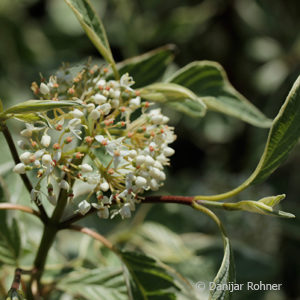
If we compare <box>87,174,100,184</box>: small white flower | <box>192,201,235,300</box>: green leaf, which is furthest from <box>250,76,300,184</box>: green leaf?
<box>87,174,100,184</box>: small white flower

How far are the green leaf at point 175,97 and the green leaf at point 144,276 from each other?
1.14 feet

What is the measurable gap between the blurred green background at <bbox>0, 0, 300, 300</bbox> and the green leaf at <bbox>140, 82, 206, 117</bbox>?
924mm

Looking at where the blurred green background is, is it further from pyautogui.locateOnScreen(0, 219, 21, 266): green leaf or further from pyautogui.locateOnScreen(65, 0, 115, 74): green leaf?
pyautogui.locateOnScreen(65, 0, 115, 74): green leaf

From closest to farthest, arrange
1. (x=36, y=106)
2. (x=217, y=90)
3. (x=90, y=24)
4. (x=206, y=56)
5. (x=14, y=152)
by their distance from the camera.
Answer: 1. (x=36, y=106)
2. (x=14, y=152)
3. (x=90, y=24)
4. (x=217, y=90)
5. (x=206, y=56)

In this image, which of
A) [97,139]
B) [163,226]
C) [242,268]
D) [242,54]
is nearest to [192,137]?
[242,54]

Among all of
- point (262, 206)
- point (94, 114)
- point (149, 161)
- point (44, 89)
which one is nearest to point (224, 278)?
point (262, 206)

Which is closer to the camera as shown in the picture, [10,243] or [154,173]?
[154,173]

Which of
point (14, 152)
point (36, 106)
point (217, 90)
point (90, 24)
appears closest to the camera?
point (36, 106)

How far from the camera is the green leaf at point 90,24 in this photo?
35.5 inches

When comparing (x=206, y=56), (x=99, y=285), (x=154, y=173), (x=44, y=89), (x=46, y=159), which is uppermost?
(x=44, y=89)

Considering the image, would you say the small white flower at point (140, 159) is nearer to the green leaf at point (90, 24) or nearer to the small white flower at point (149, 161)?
the small white flower at point (149, 161)

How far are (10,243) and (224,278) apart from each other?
0.57m

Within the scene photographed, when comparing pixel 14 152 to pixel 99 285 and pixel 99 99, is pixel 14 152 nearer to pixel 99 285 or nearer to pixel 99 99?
pixel 99 99

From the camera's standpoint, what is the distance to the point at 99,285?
1.12m
